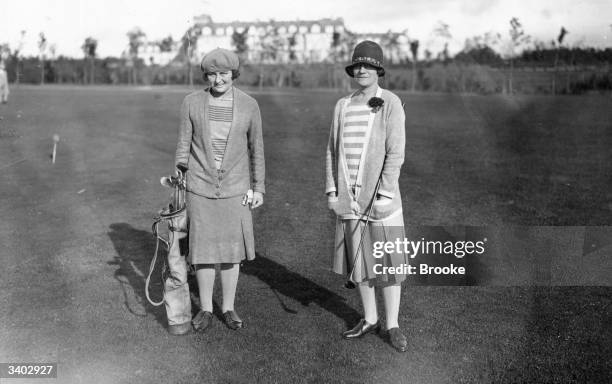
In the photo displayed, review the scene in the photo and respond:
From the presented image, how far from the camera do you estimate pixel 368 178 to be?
13.9 feet

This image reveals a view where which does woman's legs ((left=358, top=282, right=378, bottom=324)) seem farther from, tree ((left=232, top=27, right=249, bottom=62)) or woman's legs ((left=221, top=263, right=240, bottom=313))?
tree ((left=232, top=27, right=249, bottom=62))

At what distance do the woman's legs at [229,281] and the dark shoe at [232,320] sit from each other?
0.13ft

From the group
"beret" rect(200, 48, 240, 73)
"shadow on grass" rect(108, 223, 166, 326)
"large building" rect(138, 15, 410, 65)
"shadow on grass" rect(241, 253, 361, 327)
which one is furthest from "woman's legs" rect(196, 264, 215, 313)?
"large building" rect(138, 15, 410, 65)

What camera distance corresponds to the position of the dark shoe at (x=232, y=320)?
473 centimetres

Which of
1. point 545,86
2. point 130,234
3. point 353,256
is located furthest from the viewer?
point 545,86

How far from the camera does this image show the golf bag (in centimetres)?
450

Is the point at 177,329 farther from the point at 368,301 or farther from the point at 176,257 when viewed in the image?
the point at 368,301

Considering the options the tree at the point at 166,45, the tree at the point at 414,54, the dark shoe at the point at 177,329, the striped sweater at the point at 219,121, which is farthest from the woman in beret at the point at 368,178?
the tree at the point at 166,45

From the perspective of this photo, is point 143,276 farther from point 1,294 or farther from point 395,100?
point 395,100

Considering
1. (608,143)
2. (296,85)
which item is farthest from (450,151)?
(296,85)

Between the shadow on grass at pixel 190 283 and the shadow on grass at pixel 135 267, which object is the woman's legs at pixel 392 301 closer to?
the shadow on grass at pixel 190 283

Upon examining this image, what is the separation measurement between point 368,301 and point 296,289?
1.39 metres

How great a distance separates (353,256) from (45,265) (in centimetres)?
367

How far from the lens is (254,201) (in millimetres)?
4562
